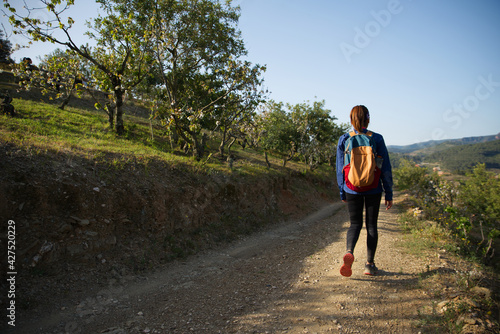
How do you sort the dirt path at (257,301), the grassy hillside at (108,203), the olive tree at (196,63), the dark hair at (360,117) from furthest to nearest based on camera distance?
1. the olive tree at (196,63)
2. the grassy hillside at (108,203)
3. the dark hair at (360,117)
4. the dirt path at (257,301)

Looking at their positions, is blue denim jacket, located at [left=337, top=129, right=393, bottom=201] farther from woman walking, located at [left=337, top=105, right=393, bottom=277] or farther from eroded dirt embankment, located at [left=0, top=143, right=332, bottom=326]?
eroded dirt embankment, located at [left=0, top=143, right=332, bottom=326]

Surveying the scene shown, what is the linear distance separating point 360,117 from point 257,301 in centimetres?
320

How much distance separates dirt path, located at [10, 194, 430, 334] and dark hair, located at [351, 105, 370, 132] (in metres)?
2.36

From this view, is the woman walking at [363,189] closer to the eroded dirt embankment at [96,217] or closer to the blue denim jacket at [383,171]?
the blue denim jacket at [383,171]

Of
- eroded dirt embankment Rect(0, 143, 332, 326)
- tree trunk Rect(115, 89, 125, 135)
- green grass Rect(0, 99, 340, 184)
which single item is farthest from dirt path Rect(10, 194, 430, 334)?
tree trunk Rect(115, 89, 125, 135)

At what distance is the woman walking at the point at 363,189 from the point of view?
3.70 meters

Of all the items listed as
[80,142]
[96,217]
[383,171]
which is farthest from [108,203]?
[383,171]

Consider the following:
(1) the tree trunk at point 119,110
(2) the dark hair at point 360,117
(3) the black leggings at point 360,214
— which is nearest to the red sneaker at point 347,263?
(3) the black leggings at point 360,214

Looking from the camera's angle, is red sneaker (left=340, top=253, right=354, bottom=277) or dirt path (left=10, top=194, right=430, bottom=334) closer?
dirt path (left=10, top=194, right=430, bottom=334)

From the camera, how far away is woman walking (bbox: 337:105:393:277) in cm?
370

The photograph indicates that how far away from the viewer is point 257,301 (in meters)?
3.79

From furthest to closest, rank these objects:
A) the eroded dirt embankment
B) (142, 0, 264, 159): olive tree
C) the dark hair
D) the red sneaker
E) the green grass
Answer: (142, 0, 264, 159): olive tree
the green grass
the eroded dirt embankment
the dark hair
the red sneaker

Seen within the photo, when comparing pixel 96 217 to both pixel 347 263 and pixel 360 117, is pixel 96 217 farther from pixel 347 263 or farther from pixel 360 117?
pixel 360 117

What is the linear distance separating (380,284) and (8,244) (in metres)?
5.83
